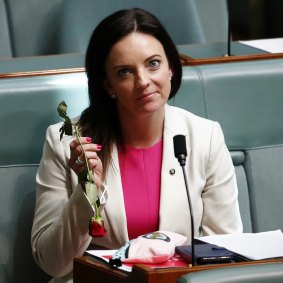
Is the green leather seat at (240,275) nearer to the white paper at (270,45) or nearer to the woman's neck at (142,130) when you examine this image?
the woman's neck at (142,130)

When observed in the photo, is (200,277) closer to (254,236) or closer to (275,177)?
(254,236)

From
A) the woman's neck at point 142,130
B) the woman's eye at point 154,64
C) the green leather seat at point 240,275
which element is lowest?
the green leather seat at point 240,275

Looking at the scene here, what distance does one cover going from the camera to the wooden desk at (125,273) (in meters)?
1.61

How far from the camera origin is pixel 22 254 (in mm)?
2322

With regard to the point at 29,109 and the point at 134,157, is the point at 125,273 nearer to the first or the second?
the point at 134,157

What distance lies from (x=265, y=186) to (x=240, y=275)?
0.98 meters

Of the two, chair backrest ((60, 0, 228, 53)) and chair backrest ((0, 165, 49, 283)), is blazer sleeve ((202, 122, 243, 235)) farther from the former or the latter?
chair backrest ((60, 0, 228, 53))

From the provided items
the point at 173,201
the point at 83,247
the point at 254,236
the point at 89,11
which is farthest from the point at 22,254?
the point at 89,11

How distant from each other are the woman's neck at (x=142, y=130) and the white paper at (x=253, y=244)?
0.41m

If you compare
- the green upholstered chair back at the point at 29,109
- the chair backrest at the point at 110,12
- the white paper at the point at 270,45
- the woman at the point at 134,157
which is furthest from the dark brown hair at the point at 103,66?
the chair backrest at the point at 110,12

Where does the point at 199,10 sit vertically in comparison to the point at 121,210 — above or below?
above

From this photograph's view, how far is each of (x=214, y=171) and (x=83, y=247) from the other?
0.37 m

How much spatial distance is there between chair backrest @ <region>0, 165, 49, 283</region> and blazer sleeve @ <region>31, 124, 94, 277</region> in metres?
0.12

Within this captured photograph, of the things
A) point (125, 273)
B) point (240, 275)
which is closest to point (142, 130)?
point (125, 273)
